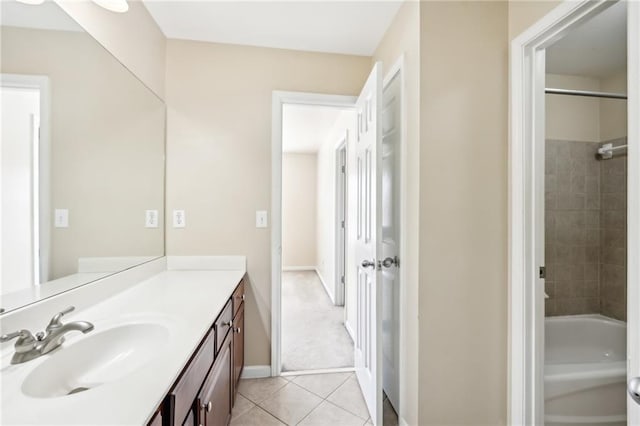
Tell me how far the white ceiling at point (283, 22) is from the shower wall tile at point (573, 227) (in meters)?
1.74

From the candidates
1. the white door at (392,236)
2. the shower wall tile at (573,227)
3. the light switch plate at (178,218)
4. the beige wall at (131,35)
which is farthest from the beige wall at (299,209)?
the shower wall tile at (573,227)

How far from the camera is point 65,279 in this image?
1.16m

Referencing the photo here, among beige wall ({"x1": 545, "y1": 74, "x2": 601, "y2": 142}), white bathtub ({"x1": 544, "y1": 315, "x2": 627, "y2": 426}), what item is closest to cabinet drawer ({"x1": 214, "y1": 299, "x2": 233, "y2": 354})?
white bathtub ({"x1": 544, "y1": 315, "x2": 627, "y2": 426})

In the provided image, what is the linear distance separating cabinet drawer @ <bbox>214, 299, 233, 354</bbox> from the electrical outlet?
805 millimetres

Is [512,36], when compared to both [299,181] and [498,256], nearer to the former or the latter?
[498,256]

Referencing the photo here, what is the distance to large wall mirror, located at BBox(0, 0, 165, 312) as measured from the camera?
910 mm

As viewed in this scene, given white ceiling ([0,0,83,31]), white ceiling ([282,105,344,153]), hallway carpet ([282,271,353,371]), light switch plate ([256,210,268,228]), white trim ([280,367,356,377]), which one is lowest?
hallway carpet ([282,271,353,371])

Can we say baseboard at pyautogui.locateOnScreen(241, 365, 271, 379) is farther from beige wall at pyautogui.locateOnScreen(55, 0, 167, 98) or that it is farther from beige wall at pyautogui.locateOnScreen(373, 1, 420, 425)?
beige wall at pyautogui.locateOnScreen(55, 0, 167, 98)

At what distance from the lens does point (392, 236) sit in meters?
1.82

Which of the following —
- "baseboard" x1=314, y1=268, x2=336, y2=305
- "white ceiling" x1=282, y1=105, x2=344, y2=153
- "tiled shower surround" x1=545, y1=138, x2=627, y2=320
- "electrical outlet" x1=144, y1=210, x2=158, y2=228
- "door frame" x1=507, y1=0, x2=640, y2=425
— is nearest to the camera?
"door frame" x1=507, y1=0, x2=640, y2=425

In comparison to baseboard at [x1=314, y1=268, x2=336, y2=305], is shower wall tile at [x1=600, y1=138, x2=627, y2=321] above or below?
above

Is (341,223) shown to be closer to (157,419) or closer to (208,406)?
(208,406)

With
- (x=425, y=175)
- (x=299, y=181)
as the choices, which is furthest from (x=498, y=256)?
(x=299, y=181)

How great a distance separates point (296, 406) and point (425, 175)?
1.63m
